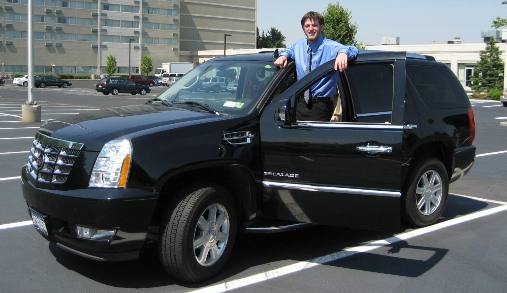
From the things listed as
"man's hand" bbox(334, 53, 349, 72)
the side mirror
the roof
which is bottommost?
the side mirror

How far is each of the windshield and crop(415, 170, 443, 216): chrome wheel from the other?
2026mm

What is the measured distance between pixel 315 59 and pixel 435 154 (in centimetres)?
183

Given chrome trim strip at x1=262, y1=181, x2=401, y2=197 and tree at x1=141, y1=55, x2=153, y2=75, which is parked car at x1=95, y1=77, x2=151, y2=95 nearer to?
chrome trim strip at x1=262, y1=181, x2=401, y2=197

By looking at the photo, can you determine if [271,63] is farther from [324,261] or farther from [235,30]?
[235,30]

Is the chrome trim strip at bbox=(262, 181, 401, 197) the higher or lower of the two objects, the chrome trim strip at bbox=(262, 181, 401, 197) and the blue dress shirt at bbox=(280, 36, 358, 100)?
the lower

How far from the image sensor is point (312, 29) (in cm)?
545

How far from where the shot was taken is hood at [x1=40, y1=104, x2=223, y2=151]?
4.25 m

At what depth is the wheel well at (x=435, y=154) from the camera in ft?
19.1

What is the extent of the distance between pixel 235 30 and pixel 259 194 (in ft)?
425

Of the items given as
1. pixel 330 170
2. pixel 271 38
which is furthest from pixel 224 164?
pixel 271 38

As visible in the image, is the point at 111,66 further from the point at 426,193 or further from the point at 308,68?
the point at 308,68

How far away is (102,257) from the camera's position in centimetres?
415

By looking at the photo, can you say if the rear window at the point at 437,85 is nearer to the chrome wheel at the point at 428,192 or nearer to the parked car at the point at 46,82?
the chrome wheel at the point at 428,192

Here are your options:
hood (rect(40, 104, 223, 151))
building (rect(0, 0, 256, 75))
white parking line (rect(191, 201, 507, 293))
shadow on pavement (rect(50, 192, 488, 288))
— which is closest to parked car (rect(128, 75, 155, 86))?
building (rect(0, 0, 256, 75))
